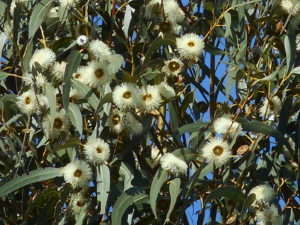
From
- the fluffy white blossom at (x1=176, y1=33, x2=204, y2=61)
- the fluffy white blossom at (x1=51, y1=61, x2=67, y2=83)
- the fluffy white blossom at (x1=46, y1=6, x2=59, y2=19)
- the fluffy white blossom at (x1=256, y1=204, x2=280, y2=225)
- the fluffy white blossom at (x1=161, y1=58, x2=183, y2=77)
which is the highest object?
the fluffy white blossom at (x1=46, y1=6, x2=59, y2=19)

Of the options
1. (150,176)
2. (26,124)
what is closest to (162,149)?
(150,176)

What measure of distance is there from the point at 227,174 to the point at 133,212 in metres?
0.23

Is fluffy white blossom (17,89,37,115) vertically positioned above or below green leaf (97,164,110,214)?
above

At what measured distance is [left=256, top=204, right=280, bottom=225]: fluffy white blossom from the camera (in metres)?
2.49

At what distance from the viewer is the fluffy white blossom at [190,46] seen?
255 centimetres

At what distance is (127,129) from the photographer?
249cm

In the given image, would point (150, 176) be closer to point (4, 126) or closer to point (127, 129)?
point (127, 129)

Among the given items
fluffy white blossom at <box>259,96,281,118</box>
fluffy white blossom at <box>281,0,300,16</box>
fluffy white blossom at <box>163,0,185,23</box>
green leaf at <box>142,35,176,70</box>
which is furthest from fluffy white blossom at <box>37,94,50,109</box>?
fluffy white blossom at <box>281,0,300,16</box>

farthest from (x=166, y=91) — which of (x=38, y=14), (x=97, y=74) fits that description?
(x=38, y=14)

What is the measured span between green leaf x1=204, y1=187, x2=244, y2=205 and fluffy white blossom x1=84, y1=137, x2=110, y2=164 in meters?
0.24

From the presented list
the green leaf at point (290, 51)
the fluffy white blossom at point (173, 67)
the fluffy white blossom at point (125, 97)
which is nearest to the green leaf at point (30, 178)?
the fluffy white blossom at point (125, 97)

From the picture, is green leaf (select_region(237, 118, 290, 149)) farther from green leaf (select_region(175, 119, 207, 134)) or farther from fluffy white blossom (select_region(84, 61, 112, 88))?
fluffy white blossom (select_region(84, 61, 112, 88))

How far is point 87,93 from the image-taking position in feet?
8.37

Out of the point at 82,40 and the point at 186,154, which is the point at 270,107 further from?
the point at 82,40
